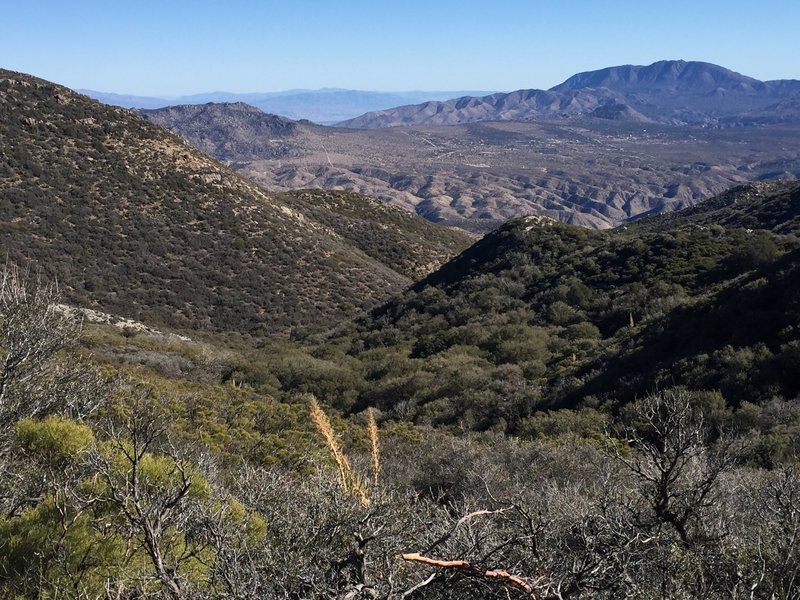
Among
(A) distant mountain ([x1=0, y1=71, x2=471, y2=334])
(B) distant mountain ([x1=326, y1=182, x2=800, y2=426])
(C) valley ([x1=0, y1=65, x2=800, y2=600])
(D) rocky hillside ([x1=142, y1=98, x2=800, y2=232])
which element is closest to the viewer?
(C) valley ([x1=0, y1=65, x2=800, y2=600])

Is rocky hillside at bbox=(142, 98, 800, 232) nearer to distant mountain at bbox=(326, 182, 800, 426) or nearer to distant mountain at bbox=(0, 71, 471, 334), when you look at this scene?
distant mountain at bbox=(0, 71, 471, 334)

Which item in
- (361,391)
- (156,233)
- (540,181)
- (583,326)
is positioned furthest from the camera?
(540,181)

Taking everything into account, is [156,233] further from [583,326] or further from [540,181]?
[540,181]

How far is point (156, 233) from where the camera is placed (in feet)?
118

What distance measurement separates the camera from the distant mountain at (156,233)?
3231 cm

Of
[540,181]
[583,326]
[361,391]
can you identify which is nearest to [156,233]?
[361,391]

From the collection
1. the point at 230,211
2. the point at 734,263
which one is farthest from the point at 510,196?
the point at 734,263

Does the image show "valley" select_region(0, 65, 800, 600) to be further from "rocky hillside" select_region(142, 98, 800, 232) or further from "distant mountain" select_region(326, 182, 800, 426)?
"rocky hillside" select_region(142, 98, 800, 232)

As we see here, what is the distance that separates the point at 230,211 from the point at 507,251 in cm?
1912

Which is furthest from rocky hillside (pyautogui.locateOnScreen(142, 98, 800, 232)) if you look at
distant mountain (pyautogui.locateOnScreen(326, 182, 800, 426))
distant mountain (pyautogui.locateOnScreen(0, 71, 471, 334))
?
distant mountain (pyautogui.locateOnScreen(326, 182, 800, 426))

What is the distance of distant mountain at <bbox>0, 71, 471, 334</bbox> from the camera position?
3231 centimetres

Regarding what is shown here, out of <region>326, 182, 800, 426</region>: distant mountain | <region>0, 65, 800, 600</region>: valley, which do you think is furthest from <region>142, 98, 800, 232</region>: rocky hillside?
<region>326, 182, 800, 426</region>: distant mountain

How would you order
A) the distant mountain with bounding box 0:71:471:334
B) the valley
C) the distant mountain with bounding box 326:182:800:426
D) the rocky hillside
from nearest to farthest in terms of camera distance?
the valley, the distant mountain with bounding box 326:182:800:426, the distant mountain with bounding box 0:71:471:334, the rocky hillside

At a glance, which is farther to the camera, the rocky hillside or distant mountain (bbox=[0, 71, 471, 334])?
the rocky hillside
